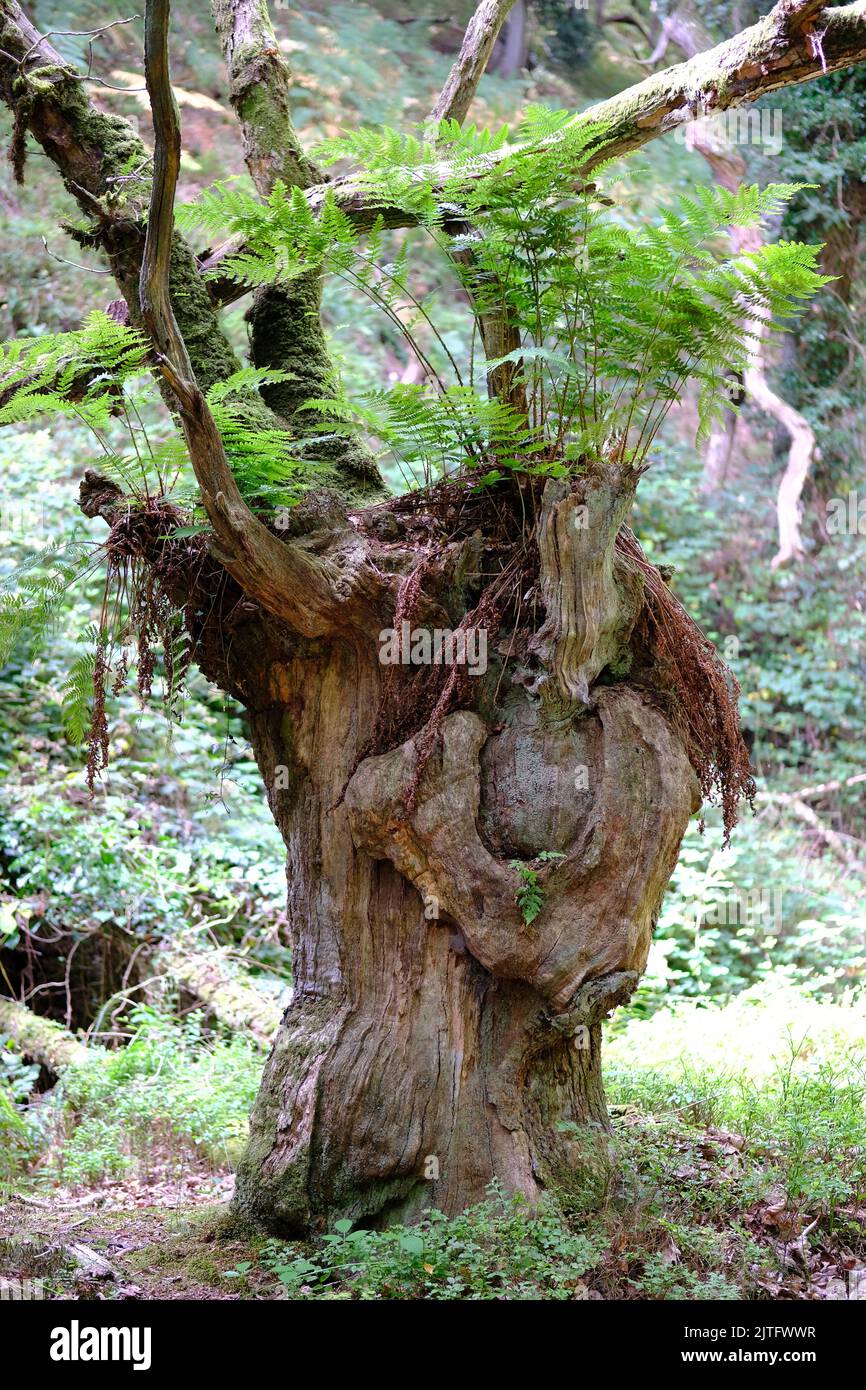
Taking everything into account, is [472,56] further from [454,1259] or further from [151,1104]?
[151,1104]

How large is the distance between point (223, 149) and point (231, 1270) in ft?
44.6

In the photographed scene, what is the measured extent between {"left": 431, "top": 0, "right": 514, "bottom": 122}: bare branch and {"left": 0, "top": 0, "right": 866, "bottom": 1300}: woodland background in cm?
123

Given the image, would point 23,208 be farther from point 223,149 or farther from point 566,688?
point 566,688

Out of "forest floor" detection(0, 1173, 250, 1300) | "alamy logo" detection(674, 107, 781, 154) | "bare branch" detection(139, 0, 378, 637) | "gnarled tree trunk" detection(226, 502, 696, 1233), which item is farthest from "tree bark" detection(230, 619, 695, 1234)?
"alamy logo" detection(674, 107, 781, 154)

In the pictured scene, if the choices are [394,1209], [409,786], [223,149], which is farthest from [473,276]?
[223,149]

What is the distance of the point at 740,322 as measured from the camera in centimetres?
406

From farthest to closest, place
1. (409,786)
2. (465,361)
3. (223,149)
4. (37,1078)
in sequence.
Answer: (223,149)
(465,361)
(37,1078)
(409,786)

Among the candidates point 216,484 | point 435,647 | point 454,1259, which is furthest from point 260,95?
point 454,1259

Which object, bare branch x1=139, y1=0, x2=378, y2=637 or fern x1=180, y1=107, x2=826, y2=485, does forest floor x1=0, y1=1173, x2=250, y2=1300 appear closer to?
bare branch x1=139, y1=0, x2=378, y2=637

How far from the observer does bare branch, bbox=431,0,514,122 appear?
5422 mm

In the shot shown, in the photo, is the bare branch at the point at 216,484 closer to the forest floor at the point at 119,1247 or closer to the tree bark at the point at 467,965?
the tree bark at the point at 467,965
